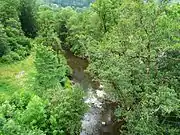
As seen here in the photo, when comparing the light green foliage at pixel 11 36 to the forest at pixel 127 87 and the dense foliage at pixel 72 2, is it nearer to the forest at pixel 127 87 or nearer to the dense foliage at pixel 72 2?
the forest at pixel 127 87

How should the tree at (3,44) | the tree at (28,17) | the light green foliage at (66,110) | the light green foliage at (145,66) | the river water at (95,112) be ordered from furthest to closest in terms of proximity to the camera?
the tree at (28,17) < the tree at (3,44) < the river water at (95,112) < the light green foliage at (66,110) < the light green foliage at (145,66)

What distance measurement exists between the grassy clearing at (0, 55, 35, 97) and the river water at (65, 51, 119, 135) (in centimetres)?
634

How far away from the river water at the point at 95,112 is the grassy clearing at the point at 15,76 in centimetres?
634

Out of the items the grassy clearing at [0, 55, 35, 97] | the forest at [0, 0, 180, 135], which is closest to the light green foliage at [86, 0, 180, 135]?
the forest at [0, 0, 180, 135]

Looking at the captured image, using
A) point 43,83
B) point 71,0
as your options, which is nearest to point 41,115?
point 43,83

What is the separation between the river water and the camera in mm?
28656

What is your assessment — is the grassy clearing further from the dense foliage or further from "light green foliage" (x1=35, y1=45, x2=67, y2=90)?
the dense foliage

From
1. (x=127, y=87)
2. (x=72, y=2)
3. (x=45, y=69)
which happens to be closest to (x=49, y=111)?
(x=127, y=87)

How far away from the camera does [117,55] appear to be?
24.4 metres

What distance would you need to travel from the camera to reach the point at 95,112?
3177 cm

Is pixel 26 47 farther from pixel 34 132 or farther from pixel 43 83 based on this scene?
pixel 34 132

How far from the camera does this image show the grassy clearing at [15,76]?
2947 centimetres

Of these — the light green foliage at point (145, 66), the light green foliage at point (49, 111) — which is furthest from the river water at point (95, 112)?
the light green foliage at point (49, 111)

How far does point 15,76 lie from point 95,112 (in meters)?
9.00
